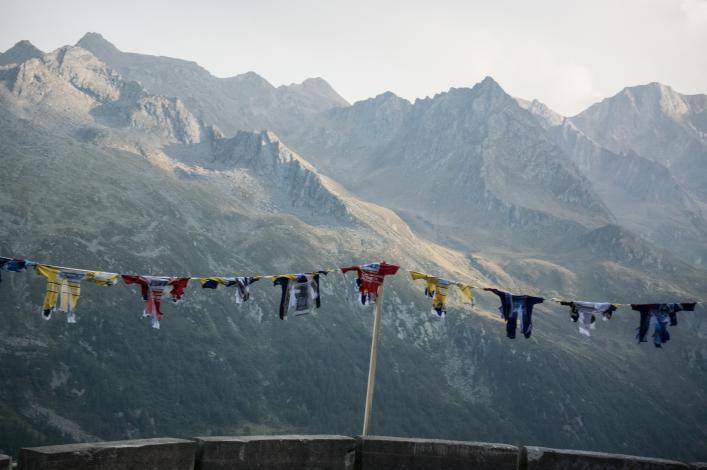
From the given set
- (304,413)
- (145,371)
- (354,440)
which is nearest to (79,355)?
(145,371)

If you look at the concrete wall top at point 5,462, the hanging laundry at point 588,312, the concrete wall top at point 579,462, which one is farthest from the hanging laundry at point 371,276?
the concrete wall top at point 5,462

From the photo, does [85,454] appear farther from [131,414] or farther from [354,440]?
[131,414]

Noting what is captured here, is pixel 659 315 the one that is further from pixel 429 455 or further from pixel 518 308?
pixel 429 455

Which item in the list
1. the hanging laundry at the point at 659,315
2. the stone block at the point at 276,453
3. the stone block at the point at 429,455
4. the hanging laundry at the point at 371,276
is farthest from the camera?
the hanging laundry at the point at 659,315

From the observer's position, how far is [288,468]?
1518 cm

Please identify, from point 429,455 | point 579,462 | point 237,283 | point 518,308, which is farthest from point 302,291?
point 579,462

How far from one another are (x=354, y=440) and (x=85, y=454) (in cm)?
572

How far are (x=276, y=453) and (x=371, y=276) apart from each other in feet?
42.7

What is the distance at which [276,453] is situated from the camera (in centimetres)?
1506

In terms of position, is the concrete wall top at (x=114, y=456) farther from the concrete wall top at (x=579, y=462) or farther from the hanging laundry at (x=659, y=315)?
the hanging laundry at (x=659, y=315)

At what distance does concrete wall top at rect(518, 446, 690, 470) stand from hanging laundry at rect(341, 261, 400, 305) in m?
10.1

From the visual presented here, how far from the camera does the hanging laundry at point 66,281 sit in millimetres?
26578

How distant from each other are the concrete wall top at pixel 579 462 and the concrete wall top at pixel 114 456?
292 inches

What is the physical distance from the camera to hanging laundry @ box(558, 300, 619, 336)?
29984 mm
